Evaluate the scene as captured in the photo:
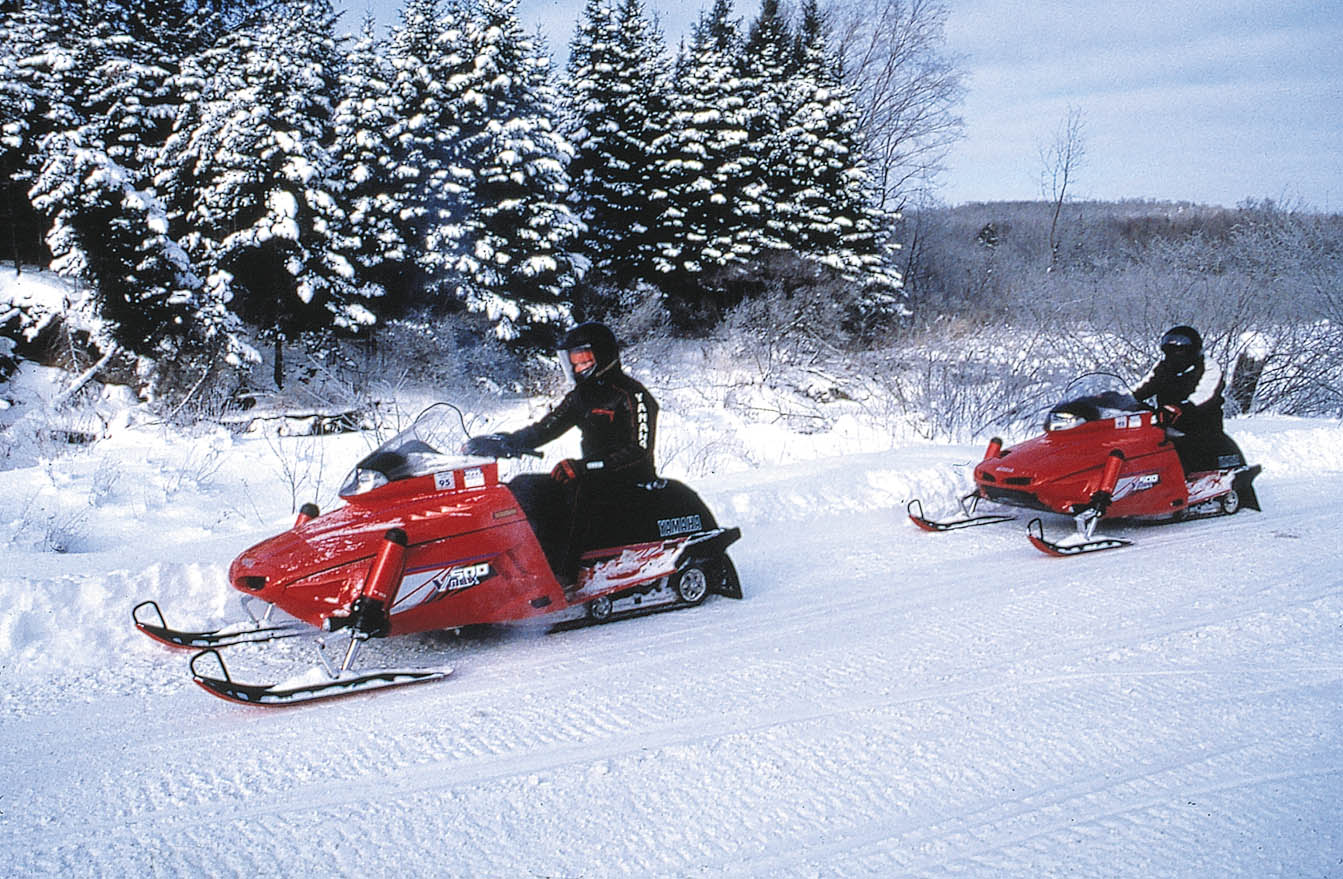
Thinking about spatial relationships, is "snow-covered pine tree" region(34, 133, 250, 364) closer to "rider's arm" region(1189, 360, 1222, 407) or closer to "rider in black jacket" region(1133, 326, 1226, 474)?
"rider in black jacket" region(1133, 326, 1226, 474)

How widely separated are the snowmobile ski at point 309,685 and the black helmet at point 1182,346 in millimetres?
6202

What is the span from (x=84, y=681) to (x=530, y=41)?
1819 cm

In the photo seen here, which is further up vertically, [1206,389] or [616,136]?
[616,136]

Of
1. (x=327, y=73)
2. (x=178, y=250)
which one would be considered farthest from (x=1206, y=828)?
(x=327, y=73)

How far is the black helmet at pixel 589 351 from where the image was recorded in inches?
185

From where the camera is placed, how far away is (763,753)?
308cm

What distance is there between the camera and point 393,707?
3.54m

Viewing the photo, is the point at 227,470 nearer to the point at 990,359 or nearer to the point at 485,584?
the point at 485,584

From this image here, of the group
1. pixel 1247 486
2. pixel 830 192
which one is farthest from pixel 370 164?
pixel 1247 486

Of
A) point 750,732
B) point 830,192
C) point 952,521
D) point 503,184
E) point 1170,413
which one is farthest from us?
point 830,192

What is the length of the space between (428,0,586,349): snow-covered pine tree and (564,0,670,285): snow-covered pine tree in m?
3.13

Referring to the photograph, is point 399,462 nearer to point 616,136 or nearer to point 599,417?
point 599,417

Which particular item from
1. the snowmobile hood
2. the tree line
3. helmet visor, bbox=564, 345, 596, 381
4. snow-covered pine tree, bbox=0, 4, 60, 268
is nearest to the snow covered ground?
the snowmobile hood

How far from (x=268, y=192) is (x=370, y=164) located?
95.4 inches
